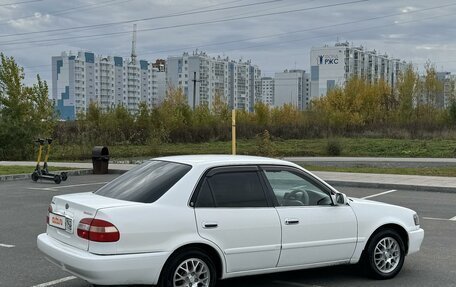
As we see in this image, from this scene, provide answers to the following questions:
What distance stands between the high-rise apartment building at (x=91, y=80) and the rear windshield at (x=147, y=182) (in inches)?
5313

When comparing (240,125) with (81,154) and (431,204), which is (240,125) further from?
(431,204)

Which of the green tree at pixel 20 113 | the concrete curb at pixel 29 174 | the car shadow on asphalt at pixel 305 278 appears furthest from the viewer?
the green tree at pixel 20 113

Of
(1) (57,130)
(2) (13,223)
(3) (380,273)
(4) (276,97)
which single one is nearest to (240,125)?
(1) (57,130)

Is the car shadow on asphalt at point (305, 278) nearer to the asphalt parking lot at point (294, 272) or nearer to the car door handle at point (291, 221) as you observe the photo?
the asphalt parking lot at point (294, 272)

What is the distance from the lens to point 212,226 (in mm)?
5363

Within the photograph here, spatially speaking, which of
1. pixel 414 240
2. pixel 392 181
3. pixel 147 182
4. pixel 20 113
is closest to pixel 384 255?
pixel 414 240

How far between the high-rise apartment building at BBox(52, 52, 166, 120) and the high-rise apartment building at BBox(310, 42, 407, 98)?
4044cm

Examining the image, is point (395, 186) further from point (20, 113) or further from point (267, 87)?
point (267, 87)

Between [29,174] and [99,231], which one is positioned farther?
[29,174]

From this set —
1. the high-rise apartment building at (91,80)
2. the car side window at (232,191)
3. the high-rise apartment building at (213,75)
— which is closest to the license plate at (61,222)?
the car side window at (232,191)

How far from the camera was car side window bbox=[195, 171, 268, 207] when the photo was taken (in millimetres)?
5516

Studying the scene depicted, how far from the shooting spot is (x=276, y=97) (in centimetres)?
15125

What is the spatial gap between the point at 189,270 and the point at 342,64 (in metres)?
133

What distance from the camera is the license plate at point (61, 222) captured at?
17.7 feet
